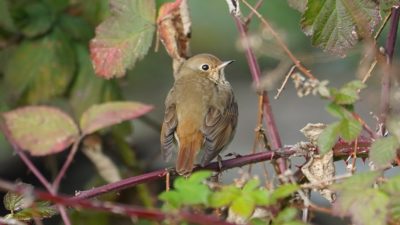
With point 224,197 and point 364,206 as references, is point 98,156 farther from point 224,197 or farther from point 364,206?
point 364,206

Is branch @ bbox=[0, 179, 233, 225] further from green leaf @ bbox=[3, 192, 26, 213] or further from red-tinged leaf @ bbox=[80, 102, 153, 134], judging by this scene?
green leaf @ bbox=[3, 192, 26, 213]

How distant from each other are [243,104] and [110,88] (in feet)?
8.33

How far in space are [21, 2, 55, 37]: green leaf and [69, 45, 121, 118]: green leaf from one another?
197 millimetres

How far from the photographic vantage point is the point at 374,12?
262 cm

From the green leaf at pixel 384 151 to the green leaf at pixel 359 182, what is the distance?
0.32ft

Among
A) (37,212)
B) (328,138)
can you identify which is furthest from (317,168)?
(37,212)

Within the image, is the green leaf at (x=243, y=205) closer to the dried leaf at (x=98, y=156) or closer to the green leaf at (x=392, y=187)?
the green leaf at (x=392, y=187)

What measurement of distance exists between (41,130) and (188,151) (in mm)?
1225

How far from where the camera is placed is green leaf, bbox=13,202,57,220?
2.22 metres

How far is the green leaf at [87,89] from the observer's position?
3.94 m

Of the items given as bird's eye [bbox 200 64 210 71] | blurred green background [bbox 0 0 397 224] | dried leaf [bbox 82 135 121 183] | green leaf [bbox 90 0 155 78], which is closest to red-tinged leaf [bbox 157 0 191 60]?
green leaf [bbox 90 0 155 78]

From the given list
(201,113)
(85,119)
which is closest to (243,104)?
(201,113)

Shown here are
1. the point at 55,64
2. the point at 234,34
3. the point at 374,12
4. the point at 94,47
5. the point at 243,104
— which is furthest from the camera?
the point at 243,104

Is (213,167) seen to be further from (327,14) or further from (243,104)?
(243,104)
